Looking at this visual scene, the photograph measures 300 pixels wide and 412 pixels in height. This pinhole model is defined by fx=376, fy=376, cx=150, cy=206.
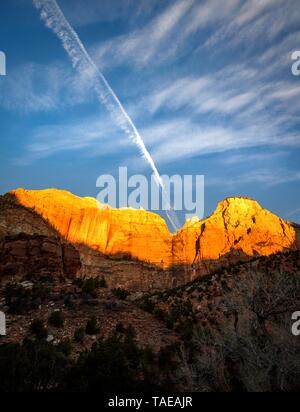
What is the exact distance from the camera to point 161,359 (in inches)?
558

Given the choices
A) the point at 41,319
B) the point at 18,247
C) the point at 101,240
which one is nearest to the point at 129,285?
the point at 101,240

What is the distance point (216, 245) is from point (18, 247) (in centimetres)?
6703

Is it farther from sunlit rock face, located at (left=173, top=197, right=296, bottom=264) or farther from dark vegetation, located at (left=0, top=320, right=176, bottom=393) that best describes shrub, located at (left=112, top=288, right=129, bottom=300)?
sunlit rock face, located at (left=173, top=197, right=296, bottom=264)

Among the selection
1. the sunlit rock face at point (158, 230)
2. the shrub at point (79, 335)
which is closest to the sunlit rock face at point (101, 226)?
the sunlit rock face at point (158, 230)

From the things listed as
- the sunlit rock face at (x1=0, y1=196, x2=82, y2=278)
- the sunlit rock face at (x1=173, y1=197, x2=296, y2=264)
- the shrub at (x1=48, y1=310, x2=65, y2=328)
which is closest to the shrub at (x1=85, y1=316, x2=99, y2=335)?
the shrub at (x1=48, y1=310, x2=65, y2=328)

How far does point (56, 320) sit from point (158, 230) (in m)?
86.4

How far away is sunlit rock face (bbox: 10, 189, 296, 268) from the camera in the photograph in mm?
82188

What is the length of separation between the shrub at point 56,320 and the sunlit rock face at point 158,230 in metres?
65.9

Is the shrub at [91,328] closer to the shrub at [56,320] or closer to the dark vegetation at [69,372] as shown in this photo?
the shrub at [56,320]

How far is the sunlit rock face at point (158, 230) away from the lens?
270 feet

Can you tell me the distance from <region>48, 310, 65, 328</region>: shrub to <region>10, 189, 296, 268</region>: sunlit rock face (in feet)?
216

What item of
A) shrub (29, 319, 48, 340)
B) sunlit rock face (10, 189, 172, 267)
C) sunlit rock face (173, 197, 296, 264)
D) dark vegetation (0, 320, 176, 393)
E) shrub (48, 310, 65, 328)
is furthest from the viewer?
sunlit rock face (10, 189, 172, 267)

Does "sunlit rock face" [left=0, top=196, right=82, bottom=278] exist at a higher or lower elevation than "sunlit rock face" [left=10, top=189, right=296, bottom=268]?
lower

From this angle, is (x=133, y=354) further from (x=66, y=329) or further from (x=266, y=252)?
(x=266, y=252)
